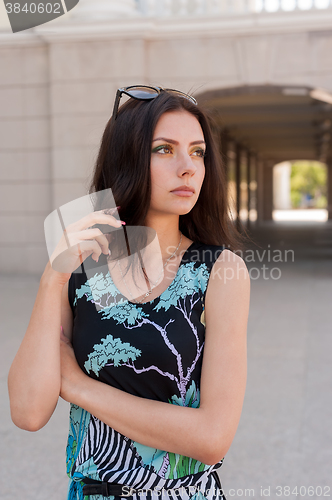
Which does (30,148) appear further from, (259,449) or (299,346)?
(259,449)

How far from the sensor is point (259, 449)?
354 cm

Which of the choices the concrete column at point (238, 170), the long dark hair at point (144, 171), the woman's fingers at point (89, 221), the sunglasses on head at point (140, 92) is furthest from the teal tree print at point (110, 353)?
the concrete column at point (238, 170)

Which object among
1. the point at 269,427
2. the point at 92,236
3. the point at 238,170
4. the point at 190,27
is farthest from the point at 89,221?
the point at 238,170

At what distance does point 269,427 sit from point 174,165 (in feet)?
9.36

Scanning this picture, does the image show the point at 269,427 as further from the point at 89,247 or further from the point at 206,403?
the point at 89,247

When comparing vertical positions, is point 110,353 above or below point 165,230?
below

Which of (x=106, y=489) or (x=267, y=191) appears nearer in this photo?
(x=106, y=489)

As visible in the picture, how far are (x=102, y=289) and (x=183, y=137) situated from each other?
0.57m

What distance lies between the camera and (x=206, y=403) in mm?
1516

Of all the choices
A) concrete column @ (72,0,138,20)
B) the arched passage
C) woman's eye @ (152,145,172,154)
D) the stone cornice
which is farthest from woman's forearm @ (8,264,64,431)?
concrete column @ (72,0,138,20)

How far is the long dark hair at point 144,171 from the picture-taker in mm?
1671

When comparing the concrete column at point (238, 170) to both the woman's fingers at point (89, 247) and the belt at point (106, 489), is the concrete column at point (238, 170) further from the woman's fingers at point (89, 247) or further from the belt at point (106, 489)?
the belt at point (106, 489)

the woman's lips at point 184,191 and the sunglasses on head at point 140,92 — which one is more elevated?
the sunglasses on head at point 140,92

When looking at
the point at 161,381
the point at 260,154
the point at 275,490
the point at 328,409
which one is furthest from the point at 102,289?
the point at 260,154
